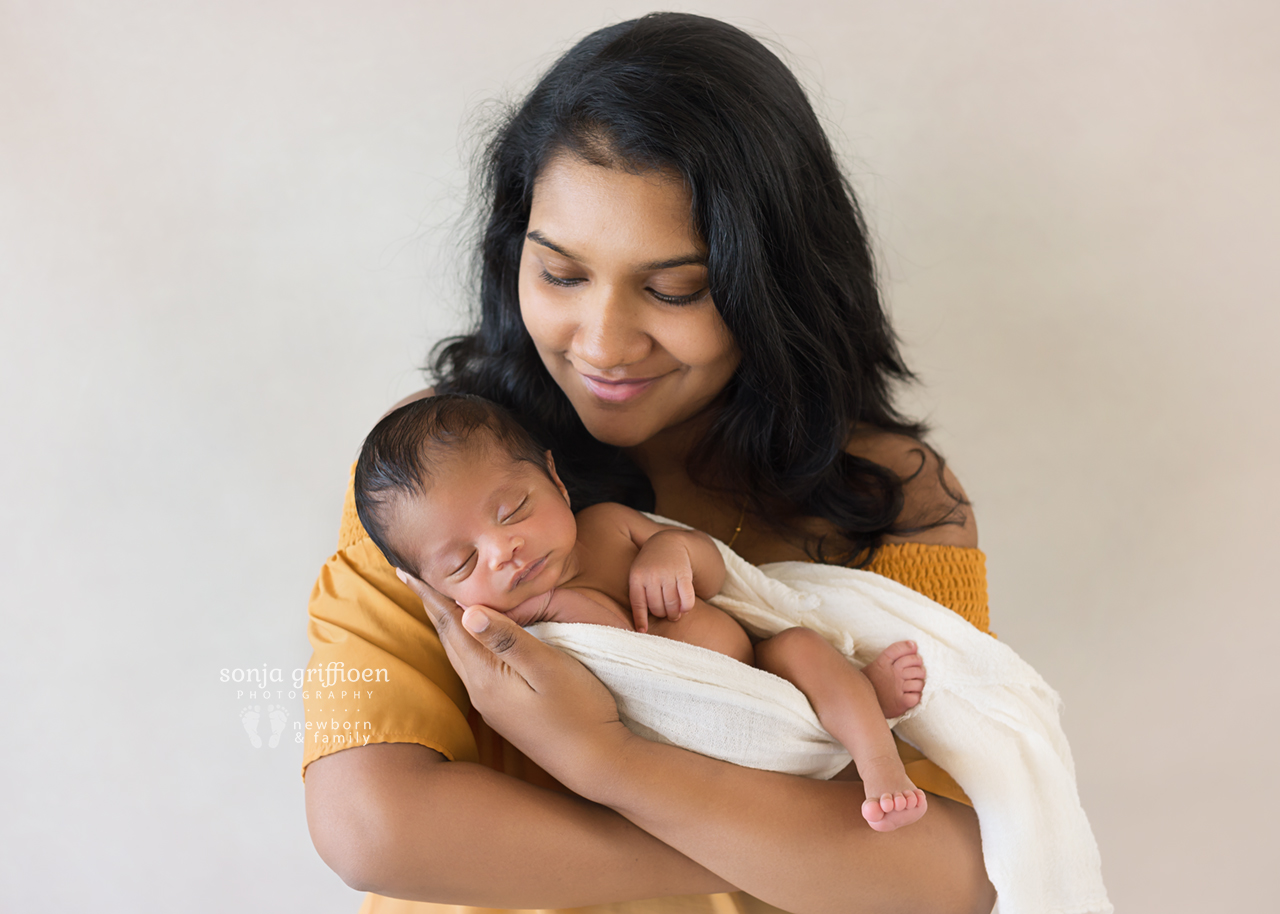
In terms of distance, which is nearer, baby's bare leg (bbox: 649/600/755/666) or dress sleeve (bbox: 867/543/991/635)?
baby's bare leg (bbox: 649/600/755/666)

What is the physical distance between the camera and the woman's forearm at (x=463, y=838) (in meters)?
1.12

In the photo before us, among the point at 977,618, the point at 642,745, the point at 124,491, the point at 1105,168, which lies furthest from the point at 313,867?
the point at 1105,168

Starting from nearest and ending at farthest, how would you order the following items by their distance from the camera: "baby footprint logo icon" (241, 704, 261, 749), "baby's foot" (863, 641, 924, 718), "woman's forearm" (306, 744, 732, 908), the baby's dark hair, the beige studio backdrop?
"woman's forearm" (306, 744, 732, 908)
the baby's dark hair
"baby's foot" (863, 641, 924, 718)
the beige studio backdrop
"baby footprint logo icon" (241, 704, 261, 749)

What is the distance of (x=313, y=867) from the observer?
6.86 feet

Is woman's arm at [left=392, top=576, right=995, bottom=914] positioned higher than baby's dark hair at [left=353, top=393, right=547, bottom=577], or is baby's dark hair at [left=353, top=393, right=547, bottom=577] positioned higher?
Result: baby's dark hair at [left=353, top=393, right=547, bottom=577]

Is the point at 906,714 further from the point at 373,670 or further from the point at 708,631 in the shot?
the point at 373,670

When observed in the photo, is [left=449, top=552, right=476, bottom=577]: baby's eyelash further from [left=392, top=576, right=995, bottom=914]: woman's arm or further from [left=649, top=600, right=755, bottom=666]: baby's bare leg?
[left=649, top=600, right=755, bottom=666]: baby's bare leg

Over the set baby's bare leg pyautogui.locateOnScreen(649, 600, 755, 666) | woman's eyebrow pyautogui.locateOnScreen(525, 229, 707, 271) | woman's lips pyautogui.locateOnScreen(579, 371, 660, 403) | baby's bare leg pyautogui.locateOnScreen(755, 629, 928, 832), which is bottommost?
baby's bare leg pyautogui.locateOnScreen(755, 629, 928, 832)

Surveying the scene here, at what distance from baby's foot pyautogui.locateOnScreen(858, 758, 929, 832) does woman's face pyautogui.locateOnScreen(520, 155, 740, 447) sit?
0.67 m

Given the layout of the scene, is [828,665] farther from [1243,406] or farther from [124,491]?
[124,491]

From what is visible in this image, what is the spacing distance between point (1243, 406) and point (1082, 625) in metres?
0.64

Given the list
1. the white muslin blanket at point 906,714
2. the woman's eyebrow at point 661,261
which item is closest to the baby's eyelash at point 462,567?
the white muslin blanket at point 906,714

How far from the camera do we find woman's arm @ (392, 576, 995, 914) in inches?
45.4

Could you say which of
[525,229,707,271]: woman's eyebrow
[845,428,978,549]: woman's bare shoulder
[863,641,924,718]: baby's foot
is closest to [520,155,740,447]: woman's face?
[525,229,707,271]: woman's eyebrow
